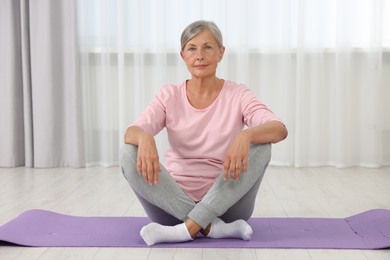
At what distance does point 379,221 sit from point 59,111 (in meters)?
2.59

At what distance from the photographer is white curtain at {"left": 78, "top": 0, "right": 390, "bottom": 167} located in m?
4.29

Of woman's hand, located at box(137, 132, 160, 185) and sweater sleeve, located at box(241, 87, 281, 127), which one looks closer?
woman's hand, located at box(137, 132, 160, 185)

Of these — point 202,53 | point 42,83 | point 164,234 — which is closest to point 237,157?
point 164,234

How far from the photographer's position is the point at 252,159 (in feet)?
7.06

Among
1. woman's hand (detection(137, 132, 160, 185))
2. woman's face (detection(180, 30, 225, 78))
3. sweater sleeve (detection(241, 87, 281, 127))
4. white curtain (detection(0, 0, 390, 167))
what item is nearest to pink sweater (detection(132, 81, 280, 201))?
sweater sleeve (detection(241, 87, 281, 127))

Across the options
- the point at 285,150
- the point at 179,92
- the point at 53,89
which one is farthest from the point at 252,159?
the point at 53,89

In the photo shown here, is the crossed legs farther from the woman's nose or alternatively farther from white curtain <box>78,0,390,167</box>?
white curtain <box>78,0,390,167</box>

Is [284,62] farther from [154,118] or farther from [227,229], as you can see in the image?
[227,229]

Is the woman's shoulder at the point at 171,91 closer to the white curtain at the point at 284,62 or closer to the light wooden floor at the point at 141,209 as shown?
the light wooden floor at the point at 141,209

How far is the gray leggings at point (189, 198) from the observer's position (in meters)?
2.13

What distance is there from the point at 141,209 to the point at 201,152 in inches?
26.0

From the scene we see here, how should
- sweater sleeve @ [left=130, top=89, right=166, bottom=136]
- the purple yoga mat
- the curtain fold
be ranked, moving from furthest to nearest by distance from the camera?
the curtain fold → sweater sleeve @ [left=130, top=89, right=166, bottom=136] → the purple yoga mat

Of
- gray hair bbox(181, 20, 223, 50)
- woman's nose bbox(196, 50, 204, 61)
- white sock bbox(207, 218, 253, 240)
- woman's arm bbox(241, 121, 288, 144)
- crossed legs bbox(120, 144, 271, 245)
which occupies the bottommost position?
white sock bbox(207, 218, 253, 240)

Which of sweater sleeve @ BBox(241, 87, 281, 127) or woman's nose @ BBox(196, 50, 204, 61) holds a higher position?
woman's nose @ BBox(196, 50, 204, 61)
